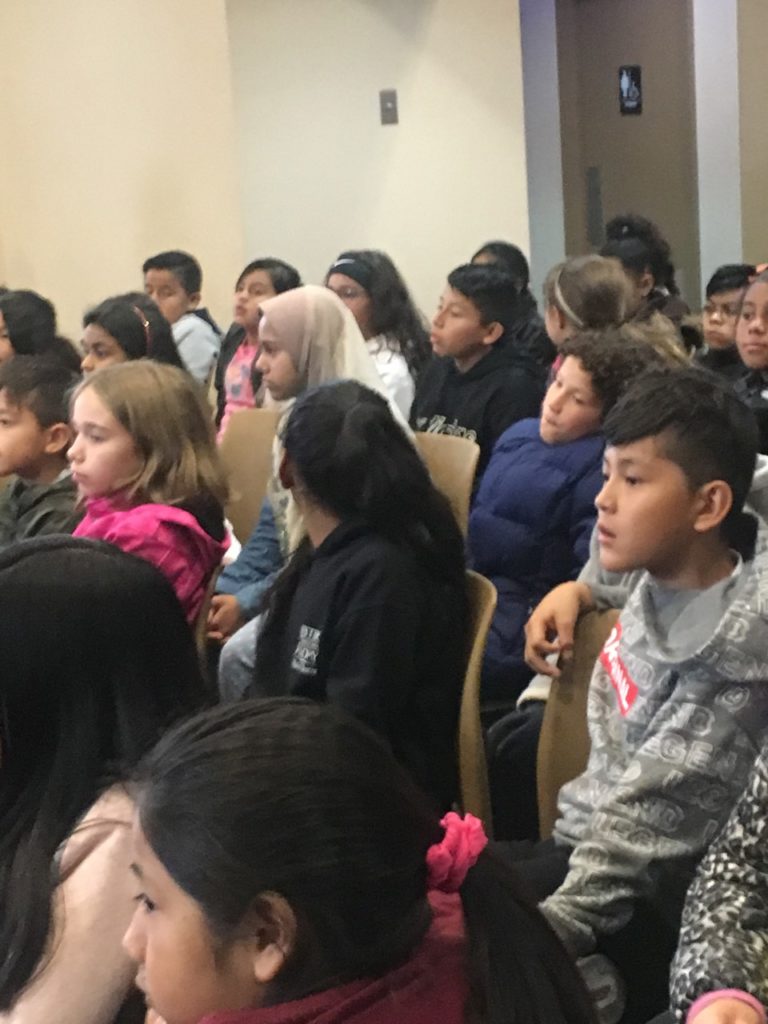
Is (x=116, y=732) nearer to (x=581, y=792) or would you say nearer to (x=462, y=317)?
(x=581, y=792)

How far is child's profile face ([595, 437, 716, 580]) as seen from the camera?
1.53 m

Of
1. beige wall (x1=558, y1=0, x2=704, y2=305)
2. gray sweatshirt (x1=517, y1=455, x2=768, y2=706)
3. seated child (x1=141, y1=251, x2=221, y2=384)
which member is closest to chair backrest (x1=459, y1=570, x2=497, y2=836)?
gray sweatshirt (x1=517, y1=455, x2=768, y2=706)

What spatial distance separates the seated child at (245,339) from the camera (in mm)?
3854

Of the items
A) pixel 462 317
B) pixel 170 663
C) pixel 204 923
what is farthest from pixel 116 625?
pixel 462 317

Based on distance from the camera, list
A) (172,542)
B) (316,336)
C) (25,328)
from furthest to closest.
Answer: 1. (25,328)
2. (316,336)
3. (172,542)

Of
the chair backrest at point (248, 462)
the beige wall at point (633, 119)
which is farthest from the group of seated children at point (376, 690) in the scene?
the beige wall at point (633, 119)

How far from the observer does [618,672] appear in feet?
5.18

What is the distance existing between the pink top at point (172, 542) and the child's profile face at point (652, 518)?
88 cm

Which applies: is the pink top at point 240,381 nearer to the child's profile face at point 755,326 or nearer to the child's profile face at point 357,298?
the child's profile face at point 357,298

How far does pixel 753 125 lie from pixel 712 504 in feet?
14.0

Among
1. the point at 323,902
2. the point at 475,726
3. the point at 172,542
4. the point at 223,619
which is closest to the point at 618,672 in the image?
the point at 475,726

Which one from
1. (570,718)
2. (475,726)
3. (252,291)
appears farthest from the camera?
(252,291)

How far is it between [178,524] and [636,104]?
5047 millimetres

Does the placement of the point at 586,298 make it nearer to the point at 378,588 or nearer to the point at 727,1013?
the point at 378,588
